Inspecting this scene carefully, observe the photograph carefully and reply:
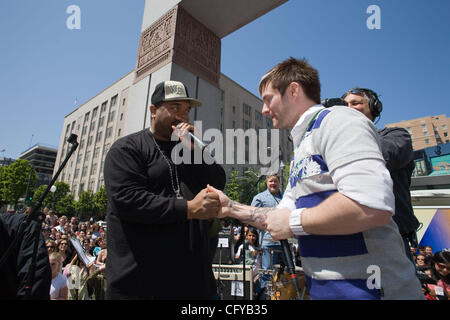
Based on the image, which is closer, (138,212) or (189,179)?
(138,212)

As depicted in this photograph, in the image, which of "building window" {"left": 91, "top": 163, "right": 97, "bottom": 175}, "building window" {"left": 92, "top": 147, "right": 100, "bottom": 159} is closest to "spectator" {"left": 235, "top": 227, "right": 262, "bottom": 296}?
"building window" {"left": 91, "top": 163, "right": 97, "bottom": 175}

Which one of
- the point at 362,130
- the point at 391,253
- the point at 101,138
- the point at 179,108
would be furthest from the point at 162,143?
the point at 101,138

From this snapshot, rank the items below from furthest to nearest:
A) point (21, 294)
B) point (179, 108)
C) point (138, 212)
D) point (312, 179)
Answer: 1. point (179, 108)
2. point (21, 294)
3. point (138, 212)
4. point (312, 179)

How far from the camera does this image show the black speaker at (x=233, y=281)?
3580 mm

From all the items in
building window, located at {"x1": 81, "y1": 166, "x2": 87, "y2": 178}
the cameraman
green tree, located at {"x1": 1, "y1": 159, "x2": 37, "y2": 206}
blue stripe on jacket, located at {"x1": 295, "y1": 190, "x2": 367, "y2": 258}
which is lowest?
the cameraman

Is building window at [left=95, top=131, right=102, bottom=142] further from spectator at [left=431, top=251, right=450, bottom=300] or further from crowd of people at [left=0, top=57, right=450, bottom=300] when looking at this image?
spectator at [left=431, top=251, right=450, bottom=300]

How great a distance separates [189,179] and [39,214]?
1.02 m

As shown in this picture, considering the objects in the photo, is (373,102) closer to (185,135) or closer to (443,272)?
(185,135)

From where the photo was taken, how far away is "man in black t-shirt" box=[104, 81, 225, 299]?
124 centimetres

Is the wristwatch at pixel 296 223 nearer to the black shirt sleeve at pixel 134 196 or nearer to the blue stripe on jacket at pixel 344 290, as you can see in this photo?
the blue stripe on jacket at pixel 344 290

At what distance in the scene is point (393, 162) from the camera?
64.1 inches

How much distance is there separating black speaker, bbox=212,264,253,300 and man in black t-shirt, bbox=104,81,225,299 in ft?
7.57

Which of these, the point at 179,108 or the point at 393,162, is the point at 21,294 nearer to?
the point at 179,108

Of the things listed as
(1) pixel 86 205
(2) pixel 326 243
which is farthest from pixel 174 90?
(1) pixel 86 205
